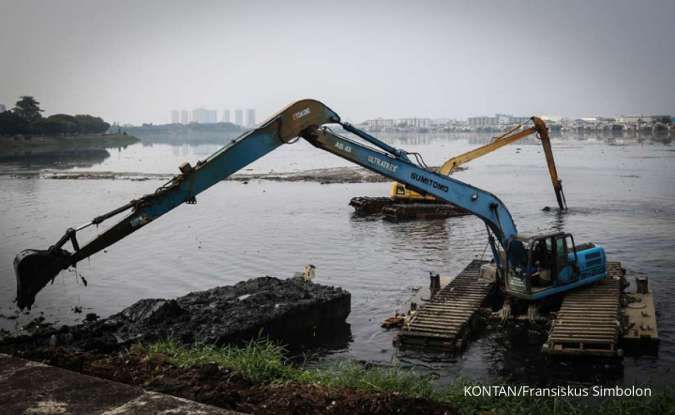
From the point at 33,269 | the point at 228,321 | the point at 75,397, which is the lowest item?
the point at 228,321

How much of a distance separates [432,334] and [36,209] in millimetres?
37624

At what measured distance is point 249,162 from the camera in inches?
544

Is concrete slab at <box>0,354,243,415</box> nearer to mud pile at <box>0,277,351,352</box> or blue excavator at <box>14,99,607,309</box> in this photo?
blue excavator at <box>14,99,607,309</box>

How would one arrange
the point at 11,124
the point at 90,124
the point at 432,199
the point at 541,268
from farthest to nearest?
the point at 90,124 → the point at 11,124 → the point at 432,199 → the point at 541,268

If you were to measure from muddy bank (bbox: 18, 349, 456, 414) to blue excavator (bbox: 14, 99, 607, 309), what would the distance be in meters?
4.76

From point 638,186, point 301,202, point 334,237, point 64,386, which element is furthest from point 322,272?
point 638,186

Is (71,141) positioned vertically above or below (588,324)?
above

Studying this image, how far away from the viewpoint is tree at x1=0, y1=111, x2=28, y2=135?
10838cm

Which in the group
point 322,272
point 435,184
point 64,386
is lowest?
point 322,272

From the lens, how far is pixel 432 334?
48.1 feet

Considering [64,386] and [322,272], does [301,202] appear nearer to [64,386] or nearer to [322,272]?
[322,272]

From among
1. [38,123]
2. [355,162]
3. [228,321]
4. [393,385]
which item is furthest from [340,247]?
[38,123]

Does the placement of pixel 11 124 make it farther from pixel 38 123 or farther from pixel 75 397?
pixel 75 397

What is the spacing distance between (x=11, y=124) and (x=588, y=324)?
116 meters
